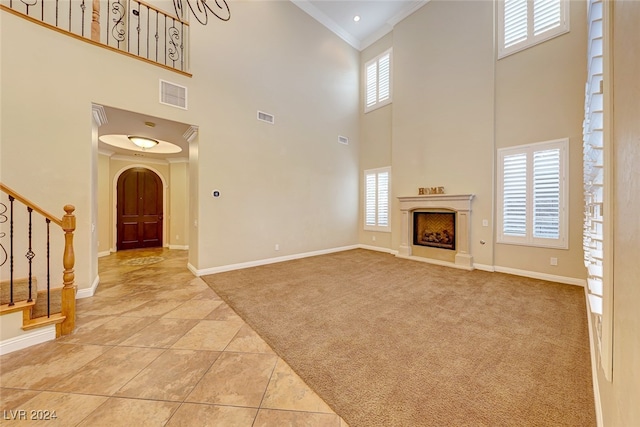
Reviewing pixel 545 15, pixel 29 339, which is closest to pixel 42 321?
pixel 29 339

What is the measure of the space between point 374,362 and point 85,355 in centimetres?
249

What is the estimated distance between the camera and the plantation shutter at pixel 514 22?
14.4 feet

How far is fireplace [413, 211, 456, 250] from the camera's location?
5344 mm

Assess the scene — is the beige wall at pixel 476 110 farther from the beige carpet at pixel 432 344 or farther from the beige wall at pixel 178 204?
the beige wall at pixel 178 204

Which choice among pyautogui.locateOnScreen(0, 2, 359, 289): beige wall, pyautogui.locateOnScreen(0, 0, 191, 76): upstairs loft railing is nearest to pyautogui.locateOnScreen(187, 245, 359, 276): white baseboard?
pyautogui.locateOnScreen(0, 2, 359, 289): beige wall

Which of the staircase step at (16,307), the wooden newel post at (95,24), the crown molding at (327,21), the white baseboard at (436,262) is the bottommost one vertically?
the white baseboard at (436,262)

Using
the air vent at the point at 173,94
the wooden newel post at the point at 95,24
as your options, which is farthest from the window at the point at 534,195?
the wooden newel post at the point at 95,24

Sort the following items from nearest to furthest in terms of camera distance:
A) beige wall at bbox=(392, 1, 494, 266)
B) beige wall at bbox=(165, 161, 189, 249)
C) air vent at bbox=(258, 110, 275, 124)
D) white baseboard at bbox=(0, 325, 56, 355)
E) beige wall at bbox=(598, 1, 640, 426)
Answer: beige wall at bbox=(598, 1, 640, 426), white baseboard at bbox=(0, 325, 56, 355), beige wall at bbox=(392, 1, 494, 266), air vent at bbox=(258, 110, 275, 124), beige wall at bbox=(165, 161, 189, 249)

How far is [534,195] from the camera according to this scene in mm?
4211

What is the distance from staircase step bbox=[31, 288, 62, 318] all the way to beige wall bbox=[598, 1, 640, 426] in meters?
4.14

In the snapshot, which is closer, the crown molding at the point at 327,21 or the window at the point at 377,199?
the crown molding at the point at 327,21

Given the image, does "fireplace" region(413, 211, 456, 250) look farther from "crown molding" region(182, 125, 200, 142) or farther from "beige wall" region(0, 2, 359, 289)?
"crown molding" region(182, 125, 200, 142)

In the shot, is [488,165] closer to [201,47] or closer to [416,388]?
[416,388]

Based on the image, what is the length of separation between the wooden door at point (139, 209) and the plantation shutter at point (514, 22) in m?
9.51
